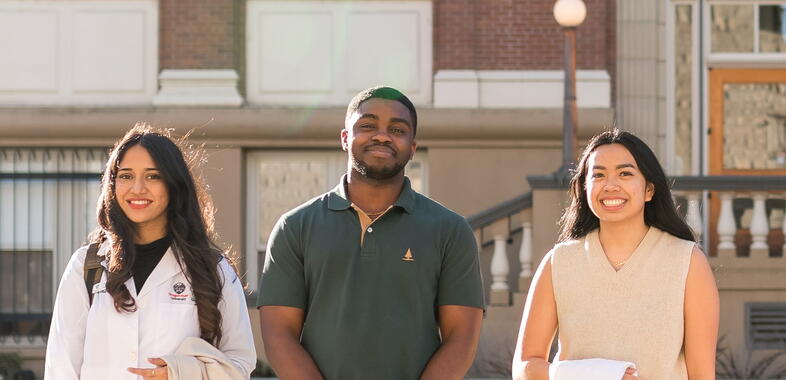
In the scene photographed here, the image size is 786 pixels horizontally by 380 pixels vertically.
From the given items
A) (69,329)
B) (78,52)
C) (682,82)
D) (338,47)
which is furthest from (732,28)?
(69,329)

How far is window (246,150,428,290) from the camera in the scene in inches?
596

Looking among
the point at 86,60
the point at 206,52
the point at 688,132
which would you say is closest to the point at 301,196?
the point at 206,52

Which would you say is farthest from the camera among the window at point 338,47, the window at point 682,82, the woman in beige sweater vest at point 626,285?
the window at point 682,82

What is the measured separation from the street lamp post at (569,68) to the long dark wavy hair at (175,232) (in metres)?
7.80

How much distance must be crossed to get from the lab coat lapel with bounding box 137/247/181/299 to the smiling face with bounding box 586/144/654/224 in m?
1.58

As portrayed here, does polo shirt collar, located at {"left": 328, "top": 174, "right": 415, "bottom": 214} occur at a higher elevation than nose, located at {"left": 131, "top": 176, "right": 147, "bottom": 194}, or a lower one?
lower

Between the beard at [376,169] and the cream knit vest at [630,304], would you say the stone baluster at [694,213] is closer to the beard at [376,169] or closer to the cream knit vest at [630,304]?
the cream knit vest at [630,304]

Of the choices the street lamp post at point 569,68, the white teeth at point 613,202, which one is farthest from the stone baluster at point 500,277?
the white teeth at point 613,202

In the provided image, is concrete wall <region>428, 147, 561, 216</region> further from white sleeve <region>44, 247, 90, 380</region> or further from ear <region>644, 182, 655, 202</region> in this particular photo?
white sleeve <region>44, 247, 90, 380</region>

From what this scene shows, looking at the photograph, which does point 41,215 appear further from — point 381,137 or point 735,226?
point 381,137

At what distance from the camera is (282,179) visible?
49.8 ft

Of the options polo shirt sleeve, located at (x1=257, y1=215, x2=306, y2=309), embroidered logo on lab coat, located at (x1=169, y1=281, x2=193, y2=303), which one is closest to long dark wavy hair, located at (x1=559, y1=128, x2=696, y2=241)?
polo shirt sleeve, located at (x1=257, y1=215, x2=306, y2=309)

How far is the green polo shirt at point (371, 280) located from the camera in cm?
476

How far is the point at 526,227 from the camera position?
12.9 metres
